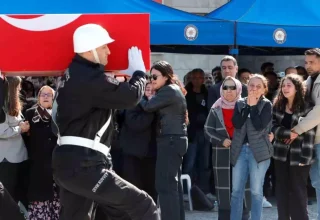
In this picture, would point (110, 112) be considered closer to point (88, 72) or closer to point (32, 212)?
point (88, 72)

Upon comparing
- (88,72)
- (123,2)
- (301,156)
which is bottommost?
(301,156)

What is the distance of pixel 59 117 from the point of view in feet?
16.9

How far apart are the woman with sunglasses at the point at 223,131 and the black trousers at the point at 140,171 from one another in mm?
703

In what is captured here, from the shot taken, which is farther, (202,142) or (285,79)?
(202,142)

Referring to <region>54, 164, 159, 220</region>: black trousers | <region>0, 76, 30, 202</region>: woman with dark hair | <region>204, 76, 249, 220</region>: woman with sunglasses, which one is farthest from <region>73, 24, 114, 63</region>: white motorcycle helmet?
<region>204, 76, 249, 220</region>: woman with sunglasses

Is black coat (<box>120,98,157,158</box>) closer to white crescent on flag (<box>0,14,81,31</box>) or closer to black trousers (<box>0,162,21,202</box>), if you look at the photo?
black trousers (<box>0,162,21,202</box>)

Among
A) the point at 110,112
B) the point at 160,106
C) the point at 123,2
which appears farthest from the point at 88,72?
the point at 123,2

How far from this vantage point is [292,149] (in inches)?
279

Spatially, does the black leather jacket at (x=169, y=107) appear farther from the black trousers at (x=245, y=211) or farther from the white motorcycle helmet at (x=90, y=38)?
the white motorcycle helmet at (x=90, y=38)

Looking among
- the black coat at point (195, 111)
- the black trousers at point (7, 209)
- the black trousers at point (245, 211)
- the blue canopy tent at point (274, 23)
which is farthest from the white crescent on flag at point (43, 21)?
the black coat at point (195, 111)

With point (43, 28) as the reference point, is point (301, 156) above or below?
below

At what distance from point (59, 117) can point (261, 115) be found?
2.50 metres

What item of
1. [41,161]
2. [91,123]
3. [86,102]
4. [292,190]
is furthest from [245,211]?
[86,102]

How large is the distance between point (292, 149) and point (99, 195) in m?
2.72
